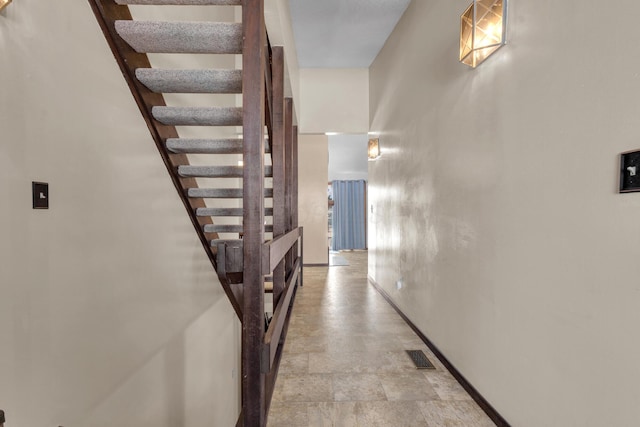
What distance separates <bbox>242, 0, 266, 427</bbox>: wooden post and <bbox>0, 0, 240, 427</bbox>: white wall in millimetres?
657

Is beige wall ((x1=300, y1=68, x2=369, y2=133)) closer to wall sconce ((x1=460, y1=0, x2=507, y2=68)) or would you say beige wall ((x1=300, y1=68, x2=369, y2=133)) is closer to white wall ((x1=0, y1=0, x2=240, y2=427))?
wall sconce ((x1=460, y1=0, x2=507, y2=68))

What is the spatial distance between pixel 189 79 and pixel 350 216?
27.4 feet

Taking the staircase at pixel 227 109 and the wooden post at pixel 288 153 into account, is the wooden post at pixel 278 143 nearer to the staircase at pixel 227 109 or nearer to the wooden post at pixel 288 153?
the staircase at pixel 227 109

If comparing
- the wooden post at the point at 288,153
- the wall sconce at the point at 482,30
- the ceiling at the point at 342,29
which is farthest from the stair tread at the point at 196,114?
the ceiling at the point at 342,29

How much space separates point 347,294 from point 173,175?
295cm

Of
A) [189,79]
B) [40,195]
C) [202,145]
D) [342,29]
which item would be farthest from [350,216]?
[40,195]

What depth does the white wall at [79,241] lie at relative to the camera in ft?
3.45

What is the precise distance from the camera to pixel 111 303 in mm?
1561

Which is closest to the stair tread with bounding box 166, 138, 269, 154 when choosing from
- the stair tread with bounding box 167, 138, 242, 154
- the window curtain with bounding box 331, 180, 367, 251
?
the stair tread with bounding box 167, 138, 242, 154

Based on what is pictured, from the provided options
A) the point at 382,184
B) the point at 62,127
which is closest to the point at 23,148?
the point at 62,127

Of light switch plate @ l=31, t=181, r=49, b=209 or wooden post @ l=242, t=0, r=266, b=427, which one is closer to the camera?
light switch plate @ l=31, t=181, r=49, b=209

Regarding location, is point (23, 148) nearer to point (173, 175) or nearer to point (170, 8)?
point (173, 175)

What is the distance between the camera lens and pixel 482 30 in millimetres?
1844

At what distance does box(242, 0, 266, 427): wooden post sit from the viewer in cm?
154
